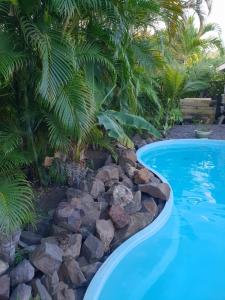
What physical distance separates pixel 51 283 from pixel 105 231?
1.07 m

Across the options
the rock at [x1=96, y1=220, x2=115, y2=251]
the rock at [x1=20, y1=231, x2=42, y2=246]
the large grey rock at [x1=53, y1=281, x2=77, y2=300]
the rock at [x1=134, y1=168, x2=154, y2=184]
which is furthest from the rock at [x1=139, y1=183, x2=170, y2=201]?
the large grey rock at [x1=53, y1=281, x2=77, y2=300]

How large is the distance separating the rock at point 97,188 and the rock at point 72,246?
3.43ft

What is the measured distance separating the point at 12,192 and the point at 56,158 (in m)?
1.96

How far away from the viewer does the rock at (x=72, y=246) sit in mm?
Answer: 3711

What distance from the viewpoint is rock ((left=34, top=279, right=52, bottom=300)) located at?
314 centimetres

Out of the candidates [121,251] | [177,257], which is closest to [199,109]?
[177,257]

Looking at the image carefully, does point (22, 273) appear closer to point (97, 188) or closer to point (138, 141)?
point (97, 188)

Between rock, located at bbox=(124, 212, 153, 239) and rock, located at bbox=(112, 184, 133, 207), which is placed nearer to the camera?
rock, located at bbox=(124, 212, 153, 239)

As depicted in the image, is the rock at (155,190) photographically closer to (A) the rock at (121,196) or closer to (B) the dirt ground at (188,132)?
(A) the rock at (121,196)

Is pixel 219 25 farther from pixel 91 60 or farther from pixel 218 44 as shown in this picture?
pixel 91 60

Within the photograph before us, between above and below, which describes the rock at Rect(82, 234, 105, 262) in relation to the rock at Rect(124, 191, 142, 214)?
below

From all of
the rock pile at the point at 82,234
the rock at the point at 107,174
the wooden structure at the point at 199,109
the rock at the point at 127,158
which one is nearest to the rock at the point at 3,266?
the rock pile at the point at 82,234

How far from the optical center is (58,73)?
374cm

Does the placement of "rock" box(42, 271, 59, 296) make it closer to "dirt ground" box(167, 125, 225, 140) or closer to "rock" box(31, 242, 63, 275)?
"rock" box(31, 242, 63, 275)
